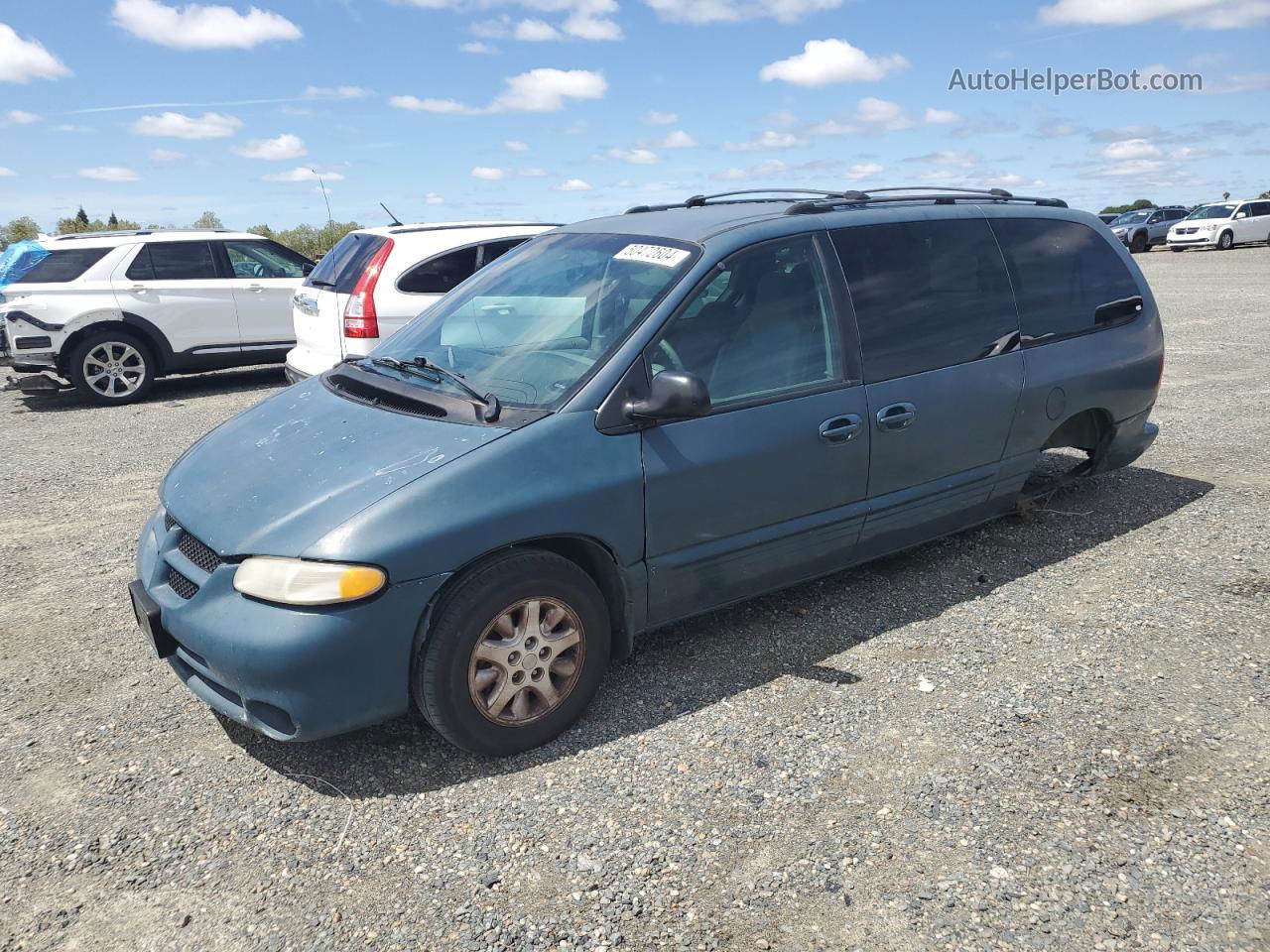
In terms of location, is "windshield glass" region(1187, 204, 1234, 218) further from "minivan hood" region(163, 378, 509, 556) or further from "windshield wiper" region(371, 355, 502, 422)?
"minivan hood" region(163, 378, 509, 556)

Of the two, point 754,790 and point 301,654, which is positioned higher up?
point 301,654

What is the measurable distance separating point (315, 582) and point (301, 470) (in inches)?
21.4

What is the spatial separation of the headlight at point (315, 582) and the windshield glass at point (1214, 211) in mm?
37353

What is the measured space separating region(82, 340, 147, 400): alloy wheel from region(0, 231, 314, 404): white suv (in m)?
0.01

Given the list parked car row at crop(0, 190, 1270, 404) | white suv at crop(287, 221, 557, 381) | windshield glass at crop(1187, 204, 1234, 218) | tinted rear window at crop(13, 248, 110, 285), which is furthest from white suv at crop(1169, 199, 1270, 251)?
tinted rear window at crop(13, 248, 110, 285)

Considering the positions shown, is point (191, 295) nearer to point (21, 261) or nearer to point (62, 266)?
point (62, 266)

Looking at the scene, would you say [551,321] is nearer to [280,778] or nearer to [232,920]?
[280,778]

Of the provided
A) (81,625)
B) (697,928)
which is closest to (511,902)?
(697,928)

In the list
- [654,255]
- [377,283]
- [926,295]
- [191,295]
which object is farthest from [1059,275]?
[191,295]

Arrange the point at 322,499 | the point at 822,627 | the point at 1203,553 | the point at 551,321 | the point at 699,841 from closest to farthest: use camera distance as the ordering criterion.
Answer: the point at 699,841 → the point at 322,499 → the point at 551,321 → the point at 822,627 → the point at 1203,553

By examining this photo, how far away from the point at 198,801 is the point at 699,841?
1617 mm

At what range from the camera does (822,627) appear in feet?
13.9

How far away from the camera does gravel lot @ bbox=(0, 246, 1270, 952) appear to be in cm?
256

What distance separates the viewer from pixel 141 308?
1036 centimetres
